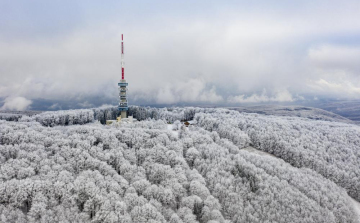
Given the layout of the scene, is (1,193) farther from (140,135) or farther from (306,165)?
(306,165)

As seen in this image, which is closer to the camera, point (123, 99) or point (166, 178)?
point (166, 178)

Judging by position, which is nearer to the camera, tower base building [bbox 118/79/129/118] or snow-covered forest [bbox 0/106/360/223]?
snow-covered forest [bbox 0/106/360/223]

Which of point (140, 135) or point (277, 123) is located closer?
point (140, 135)

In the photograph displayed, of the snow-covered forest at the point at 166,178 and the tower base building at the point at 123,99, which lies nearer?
the snow-covered forest at the point at 166,178

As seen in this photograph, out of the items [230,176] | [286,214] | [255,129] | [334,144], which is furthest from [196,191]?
[334,144]

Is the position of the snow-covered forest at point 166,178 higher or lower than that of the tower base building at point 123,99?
lower

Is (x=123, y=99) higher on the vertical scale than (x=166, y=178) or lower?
higher

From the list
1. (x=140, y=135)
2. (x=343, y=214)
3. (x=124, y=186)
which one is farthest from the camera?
(x=140, y=135)

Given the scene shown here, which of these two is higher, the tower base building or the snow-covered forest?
the tower base building
